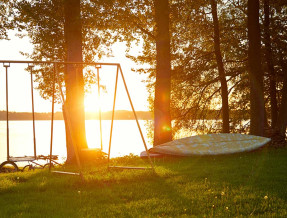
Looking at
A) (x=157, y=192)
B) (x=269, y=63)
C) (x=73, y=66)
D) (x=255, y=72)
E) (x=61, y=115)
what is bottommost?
(x=157, y=192)

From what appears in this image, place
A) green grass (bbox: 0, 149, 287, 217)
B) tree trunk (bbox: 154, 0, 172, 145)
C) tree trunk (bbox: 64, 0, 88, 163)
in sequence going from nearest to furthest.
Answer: green grass (bbox: 0, 149, 287, 217)
tree trunk (bbox: 64, 0, 88, 163)
tree trunk (bbox: 154, 0, 172, 145)

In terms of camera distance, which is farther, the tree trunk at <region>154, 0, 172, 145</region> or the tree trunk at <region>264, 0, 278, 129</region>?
the tree trunk at <region>264, 0, 278, 129</region>

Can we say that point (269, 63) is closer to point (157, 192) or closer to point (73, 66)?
point (73, 66)

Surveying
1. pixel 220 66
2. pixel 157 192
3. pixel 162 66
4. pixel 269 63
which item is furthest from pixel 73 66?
pixel 269 63

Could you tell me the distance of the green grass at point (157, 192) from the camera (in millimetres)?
5191

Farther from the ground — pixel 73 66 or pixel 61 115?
pixel 73 66

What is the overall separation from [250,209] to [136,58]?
13109mm

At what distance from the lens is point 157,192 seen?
21.0ft

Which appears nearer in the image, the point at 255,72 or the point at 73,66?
the point at 73,66

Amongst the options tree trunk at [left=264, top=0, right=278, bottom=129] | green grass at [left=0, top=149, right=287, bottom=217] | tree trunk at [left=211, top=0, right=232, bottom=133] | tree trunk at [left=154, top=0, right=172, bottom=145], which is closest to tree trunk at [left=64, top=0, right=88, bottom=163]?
tree trunk at [left=154, top=0, right=172, bottom=145]

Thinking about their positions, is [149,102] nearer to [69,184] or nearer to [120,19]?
[120,19]

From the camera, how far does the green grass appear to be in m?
5.19

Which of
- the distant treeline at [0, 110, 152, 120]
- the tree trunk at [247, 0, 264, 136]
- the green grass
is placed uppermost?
the tree trunk at [247, 0, 264, 136]

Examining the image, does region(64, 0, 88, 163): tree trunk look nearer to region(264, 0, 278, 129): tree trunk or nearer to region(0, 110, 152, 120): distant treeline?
region(0, 110, 152, 120): distant treeline
